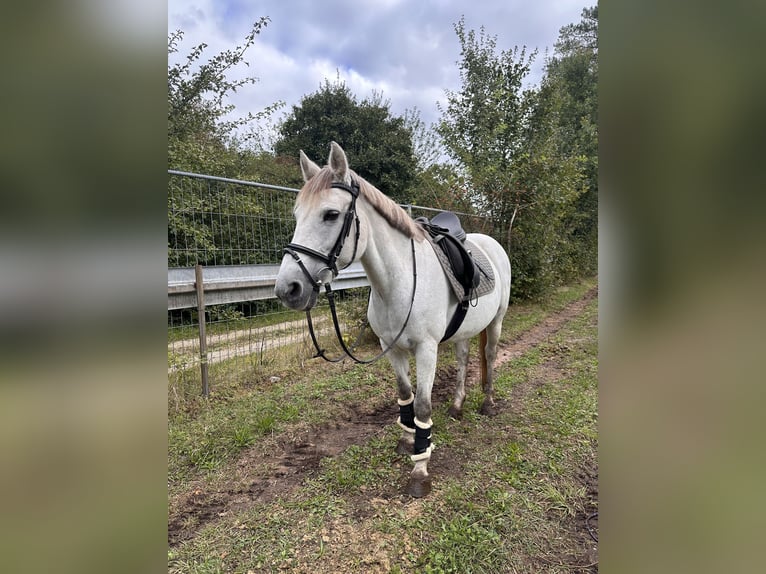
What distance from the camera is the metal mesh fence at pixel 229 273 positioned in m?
3.36

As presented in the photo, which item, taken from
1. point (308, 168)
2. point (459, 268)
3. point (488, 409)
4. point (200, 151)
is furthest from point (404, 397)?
point (200, 151)

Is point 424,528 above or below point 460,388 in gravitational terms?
below

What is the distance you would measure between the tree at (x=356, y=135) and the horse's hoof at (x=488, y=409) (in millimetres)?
9818

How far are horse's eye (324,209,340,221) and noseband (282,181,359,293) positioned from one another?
0.17 feet

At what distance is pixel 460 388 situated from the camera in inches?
129

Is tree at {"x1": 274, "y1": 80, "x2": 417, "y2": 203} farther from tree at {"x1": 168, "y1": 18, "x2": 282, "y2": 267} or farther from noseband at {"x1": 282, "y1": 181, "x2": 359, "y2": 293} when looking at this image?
noseband at {"x1": 282, "y1": 181, "x2": 359, "y2": 293}

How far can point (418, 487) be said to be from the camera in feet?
7.16

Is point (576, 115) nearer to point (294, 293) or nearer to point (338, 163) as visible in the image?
point (338, 163)

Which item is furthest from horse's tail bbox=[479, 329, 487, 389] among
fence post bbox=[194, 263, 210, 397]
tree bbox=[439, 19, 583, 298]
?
tree bbox=[439, 19, 583, 298]

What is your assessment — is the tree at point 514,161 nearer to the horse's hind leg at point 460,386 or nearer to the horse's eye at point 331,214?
the horse's hind leg at point 460,386

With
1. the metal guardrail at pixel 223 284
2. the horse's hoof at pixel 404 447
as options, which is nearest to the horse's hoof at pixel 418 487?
the horse's hoof at pixel 404 447

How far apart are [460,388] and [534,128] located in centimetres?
783
